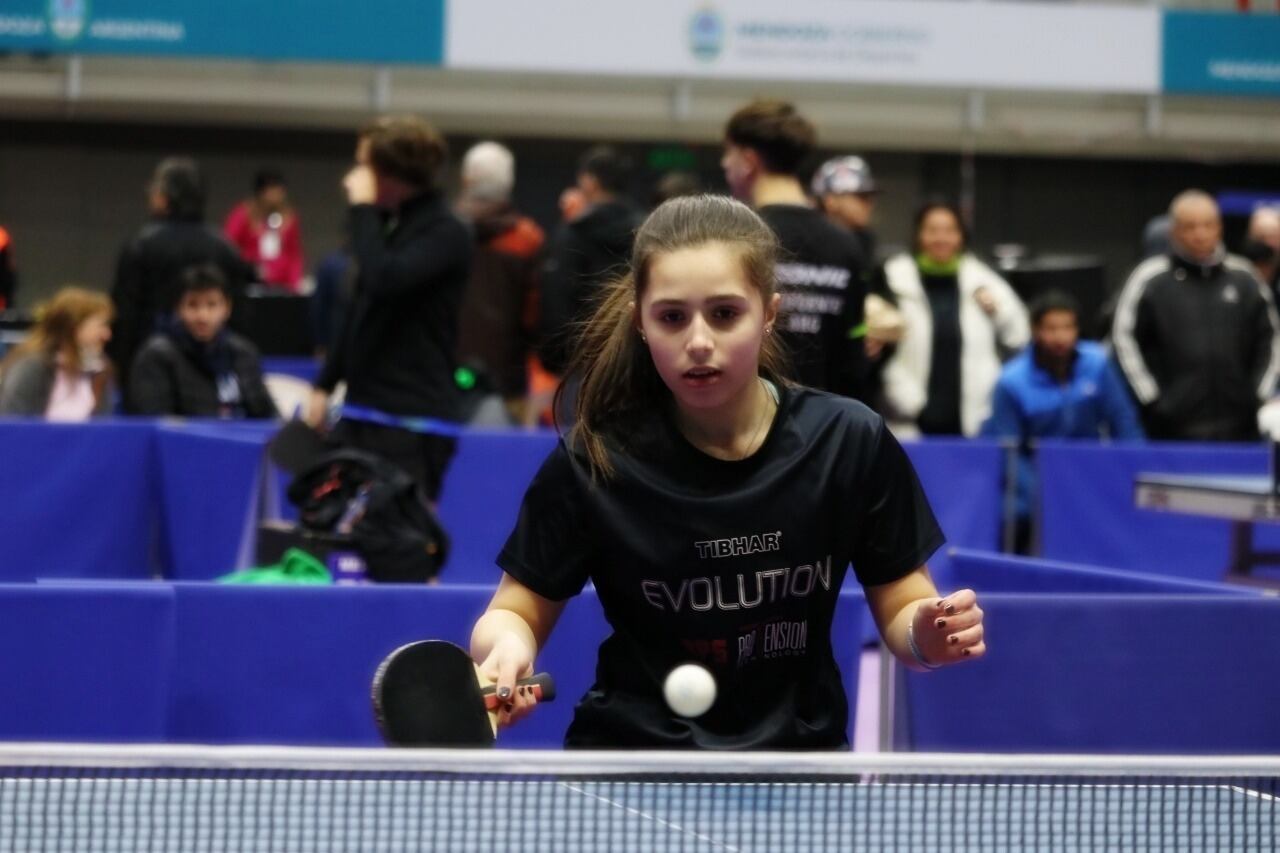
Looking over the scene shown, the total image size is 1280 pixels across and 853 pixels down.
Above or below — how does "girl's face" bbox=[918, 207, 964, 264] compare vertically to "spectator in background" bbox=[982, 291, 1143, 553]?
above

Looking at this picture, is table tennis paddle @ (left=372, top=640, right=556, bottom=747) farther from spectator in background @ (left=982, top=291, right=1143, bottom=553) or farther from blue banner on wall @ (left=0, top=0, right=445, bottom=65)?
blue banner on wall @ (left=0, top=0, right=445, bottom=65)

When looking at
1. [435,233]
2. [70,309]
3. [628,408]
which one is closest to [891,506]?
[628,408]

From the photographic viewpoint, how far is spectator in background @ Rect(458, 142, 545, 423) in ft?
28.6

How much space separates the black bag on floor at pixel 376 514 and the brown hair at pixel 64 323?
109 inches

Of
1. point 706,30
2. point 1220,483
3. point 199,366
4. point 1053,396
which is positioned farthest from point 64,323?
point 706,30

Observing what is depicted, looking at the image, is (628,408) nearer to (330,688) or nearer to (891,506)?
(891,506)

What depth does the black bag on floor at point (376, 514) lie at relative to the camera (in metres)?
5.34

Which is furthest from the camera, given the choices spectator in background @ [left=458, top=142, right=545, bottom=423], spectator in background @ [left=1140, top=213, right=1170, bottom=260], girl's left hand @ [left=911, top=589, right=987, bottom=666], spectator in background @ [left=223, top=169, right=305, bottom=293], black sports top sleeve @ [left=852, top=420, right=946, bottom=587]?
spectator in background @ [left=223, top=169, right=305, bottom=293]

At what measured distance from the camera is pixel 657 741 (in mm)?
2582

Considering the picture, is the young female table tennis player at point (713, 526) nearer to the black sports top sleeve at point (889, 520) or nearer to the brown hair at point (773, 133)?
the black sports top sleeve at point (889, 520)

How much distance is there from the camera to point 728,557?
261cm

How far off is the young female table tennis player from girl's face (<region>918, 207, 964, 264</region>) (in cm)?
505

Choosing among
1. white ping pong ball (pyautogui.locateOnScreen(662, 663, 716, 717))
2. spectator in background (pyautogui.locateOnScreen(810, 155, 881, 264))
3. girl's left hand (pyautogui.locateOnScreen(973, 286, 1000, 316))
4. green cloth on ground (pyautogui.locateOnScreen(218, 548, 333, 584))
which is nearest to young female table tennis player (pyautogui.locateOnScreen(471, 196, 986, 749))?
white ping pong ball (pyautogui.locateOnScreen(662, 663, 716, 717))

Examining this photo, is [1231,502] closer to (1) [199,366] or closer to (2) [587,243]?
(2) [587,243]
